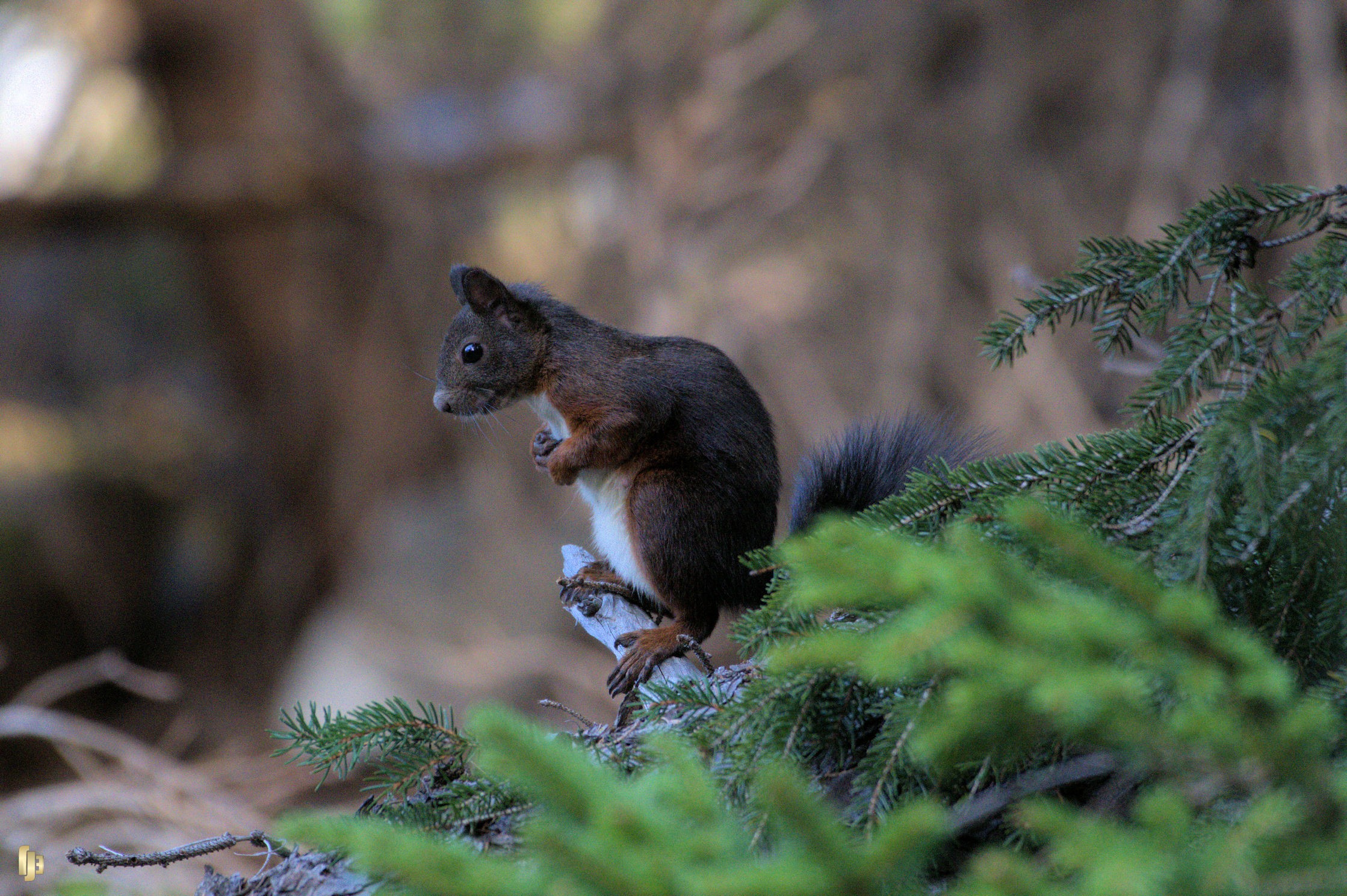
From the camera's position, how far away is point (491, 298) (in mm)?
2160

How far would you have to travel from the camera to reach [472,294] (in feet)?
7.03

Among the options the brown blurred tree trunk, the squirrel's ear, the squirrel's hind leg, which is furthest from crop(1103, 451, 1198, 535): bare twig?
the brown blurred tree trunk

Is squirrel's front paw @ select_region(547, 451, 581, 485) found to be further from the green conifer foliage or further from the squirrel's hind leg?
the green conifer foliage

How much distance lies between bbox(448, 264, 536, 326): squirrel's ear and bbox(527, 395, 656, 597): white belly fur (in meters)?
0.17

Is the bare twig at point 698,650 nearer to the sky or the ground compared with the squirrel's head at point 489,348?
nearer to the ground

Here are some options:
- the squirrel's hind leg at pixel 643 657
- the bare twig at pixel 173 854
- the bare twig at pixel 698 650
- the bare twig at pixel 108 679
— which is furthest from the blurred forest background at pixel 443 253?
the bare twig at pixel 173 854

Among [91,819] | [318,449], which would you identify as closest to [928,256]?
[318,449]

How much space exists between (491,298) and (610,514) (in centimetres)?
52

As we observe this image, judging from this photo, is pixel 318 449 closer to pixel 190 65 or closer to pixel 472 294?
pixel 190 65

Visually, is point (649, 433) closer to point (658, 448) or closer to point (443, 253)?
point (658, 448)

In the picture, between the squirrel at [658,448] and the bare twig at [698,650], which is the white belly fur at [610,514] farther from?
the bare twig at [698,650]

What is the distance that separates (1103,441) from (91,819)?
3339mm

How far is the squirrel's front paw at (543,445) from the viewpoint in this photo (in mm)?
2131

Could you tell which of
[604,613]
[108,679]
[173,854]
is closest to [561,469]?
[604,613]
